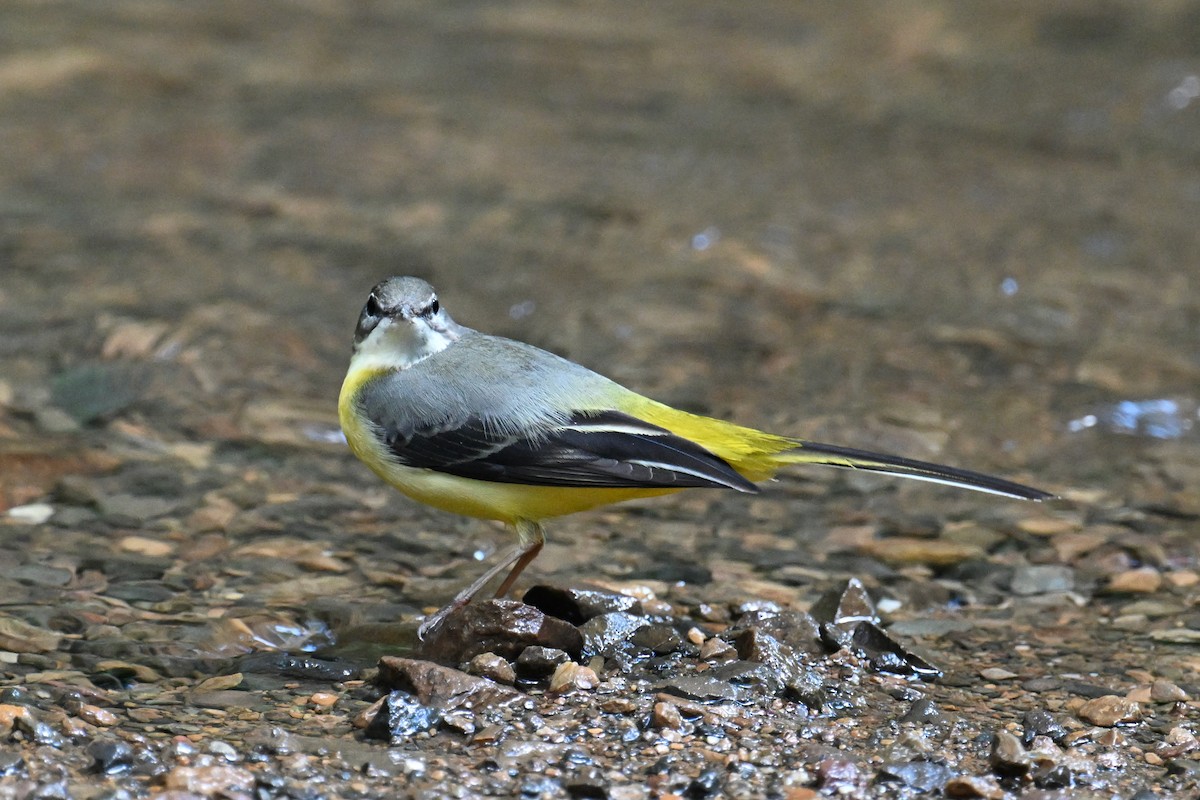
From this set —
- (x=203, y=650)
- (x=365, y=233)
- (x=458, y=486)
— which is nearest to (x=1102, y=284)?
(x=365, y=233)

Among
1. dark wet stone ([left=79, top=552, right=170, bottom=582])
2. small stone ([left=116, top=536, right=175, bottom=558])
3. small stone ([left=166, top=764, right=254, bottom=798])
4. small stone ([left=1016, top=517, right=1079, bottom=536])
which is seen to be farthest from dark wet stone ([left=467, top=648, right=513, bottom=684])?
small stone ([left=1016, top=517, right=1079, bottom=536])

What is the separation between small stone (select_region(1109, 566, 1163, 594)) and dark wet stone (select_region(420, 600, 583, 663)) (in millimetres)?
2495

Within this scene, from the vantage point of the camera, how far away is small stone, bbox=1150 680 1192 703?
4.82m

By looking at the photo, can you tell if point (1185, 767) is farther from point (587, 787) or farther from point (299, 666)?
point (299, 666)

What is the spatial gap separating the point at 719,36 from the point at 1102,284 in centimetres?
625

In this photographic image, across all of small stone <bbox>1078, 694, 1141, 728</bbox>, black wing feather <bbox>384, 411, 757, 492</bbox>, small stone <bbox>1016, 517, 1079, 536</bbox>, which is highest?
black wing feather <bbox>384, 411, 757, 492</bbox>

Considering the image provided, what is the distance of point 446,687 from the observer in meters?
4.54

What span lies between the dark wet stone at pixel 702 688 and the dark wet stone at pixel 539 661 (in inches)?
15.0

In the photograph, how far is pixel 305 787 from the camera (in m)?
4.02

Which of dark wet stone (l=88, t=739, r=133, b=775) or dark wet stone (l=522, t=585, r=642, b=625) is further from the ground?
dark wet stone (l=522, t=585, r=642, b=625)

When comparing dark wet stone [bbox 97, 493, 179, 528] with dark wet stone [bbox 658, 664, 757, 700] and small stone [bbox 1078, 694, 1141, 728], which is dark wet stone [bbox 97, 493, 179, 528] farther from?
small stone [bbox 1078, 694, 1141, 728]

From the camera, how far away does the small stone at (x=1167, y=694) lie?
4.82 metres

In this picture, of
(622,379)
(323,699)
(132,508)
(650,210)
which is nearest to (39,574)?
(132,508)

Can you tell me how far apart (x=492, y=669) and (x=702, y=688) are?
707 millimetres
